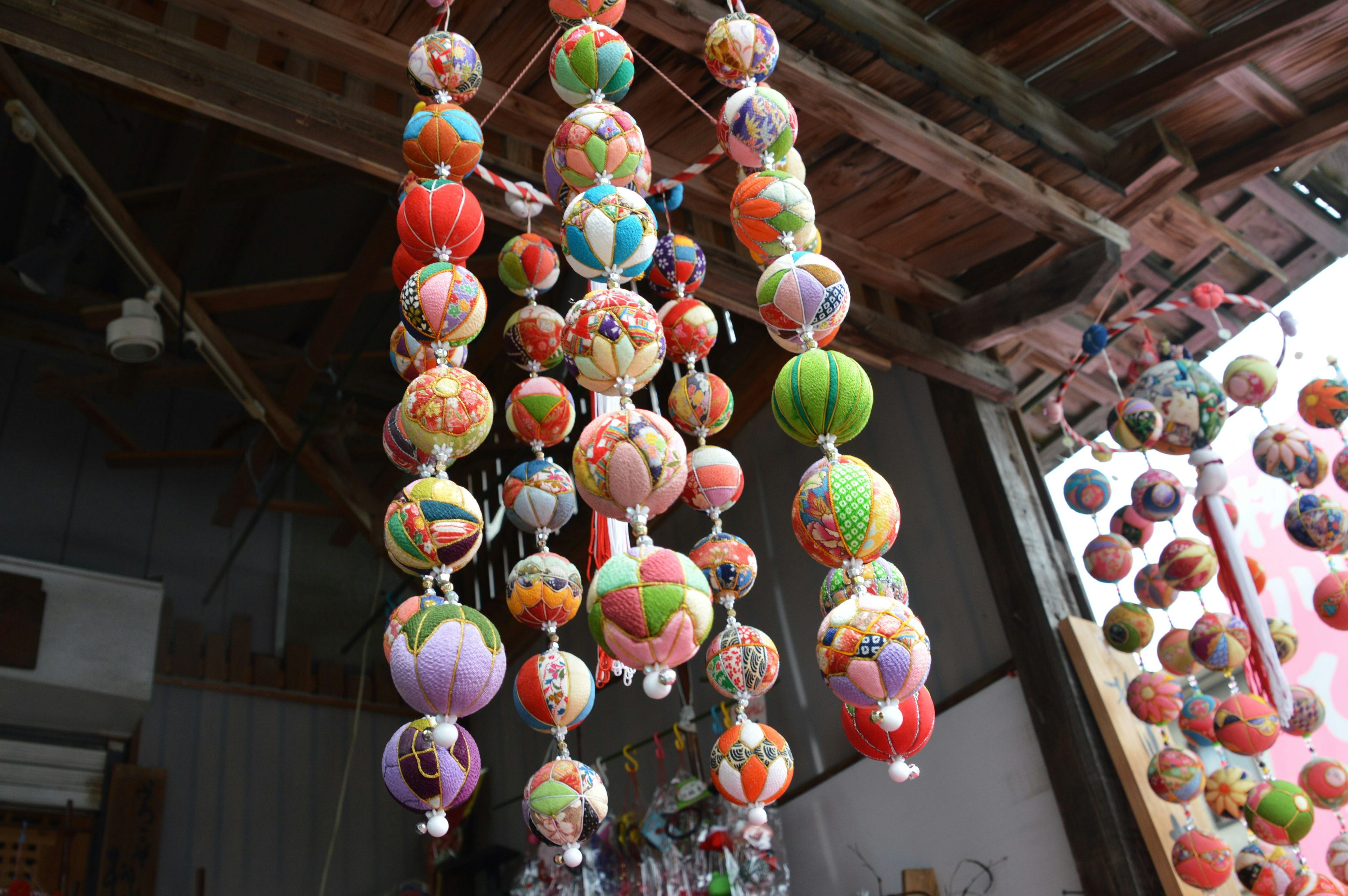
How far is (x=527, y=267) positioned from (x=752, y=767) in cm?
81

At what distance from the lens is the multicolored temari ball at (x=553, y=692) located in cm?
111

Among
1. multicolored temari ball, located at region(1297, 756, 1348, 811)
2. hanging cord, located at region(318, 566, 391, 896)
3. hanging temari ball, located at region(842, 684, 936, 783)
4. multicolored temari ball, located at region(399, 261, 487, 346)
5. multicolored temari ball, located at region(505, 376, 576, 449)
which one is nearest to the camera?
hanging temari ball, located at region(842, 684, 936, 783)

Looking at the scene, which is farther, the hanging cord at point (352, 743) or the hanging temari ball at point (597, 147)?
the hanging cord at point (352, 743)

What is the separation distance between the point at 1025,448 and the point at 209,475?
4.67m

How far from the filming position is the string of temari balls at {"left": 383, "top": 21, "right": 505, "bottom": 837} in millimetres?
946

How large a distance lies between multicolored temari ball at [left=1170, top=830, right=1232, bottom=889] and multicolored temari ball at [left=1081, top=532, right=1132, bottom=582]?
64 centimetres

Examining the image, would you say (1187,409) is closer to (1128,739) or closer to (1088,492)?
(1088,492)

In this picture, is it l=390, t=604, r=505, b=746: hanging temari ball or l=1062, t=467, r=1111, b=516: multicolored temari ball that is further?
l=1062, t=467, r=1111, b=516: multicolored temari ball

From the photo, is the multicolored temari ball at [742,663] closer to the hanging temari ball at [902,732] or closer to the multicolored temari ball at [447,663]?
the hanging temari ball at [902,732]

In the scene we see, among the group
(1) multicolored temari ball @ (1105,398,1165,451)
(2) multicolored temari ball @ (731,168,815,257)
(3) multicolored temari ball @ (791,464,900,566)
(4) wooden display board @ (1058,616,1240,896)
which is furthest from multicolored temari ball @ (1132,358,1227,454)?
(3) multicolored temari ball @ (791,464,900,566)

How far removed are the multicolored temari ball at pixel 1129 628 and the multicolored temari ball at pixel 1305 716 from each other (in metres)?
0.33

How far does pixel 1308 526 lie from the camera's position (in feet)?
7.69

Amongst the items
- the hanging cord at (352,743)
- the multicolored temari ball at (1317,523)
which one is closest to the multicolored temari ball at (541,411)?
the multicolored temari ball at (1317,523)

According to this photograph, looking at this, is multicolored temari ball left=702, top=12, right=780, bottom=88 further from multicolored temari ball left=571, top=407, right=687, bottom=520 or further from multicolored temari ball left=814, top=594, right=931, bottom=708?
multicolored temari ball left=814, top=594, right=931, bottom=708
